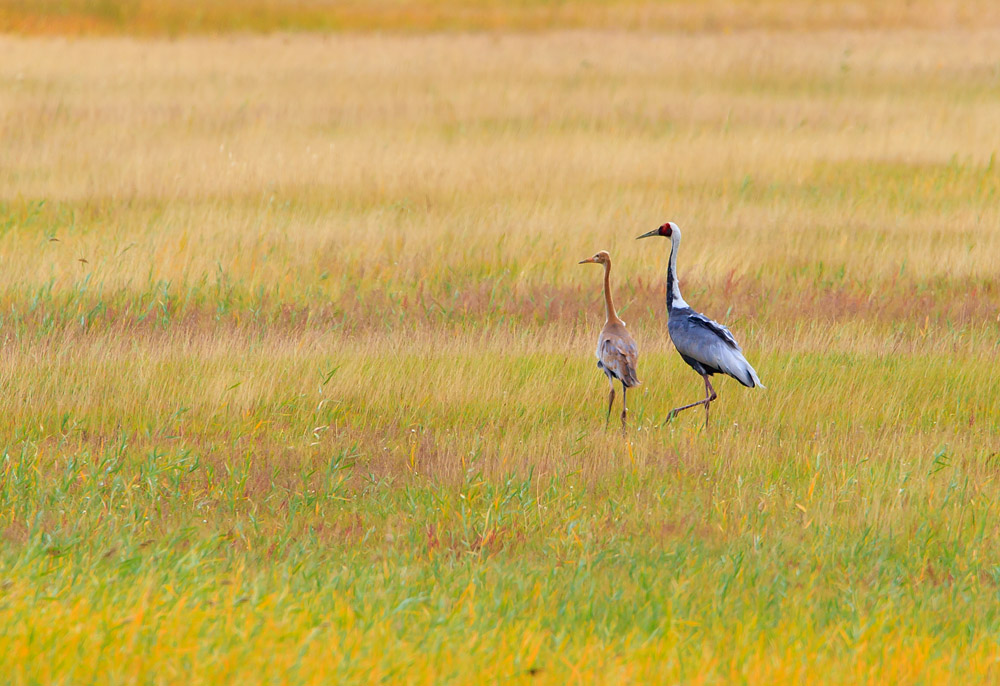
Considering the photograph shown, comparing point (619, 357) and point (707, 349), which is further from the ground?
point (707, 349)

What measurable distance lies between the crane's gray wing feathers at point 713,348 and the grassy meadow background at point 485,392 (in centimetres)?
41

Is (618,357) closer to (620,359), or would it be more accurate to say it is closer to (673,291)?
(620,359)

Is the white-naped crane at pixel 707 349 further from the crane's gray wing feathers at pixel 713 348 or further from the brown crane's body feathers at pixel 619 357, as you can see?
the brown crane's body feathers at pixel 619 357

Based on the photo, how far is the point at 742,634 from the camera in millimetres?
4297

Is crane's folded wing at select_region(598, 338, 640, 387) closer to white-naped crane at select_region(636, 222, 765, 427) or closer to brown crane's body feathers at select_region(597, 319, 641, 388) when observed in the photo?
brown crane's body feathers at select_region(597, 319, 641, 388)

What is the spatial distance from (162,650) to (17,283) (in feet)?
23.5

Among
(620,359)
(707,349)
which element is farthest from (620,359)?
(707,349)

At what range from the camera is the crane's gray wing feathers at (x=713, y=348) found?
6.92 metres

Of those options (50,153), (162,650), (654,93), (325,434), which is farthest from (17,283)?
(654,93)

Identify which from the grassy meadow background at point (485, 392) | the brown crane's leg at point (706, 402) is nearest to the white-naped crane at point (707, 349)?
the brown crane's leg at point (706, 402)

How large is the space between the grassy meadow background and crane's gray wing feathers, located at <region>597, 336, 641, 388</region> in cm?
36

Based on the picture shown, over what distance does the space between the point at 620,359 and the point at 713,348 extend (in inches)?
22.8

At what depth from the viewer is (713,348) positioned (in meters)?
6.96

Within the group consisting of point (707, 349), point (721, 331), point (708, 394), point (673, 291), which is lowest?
point (708, 394)
